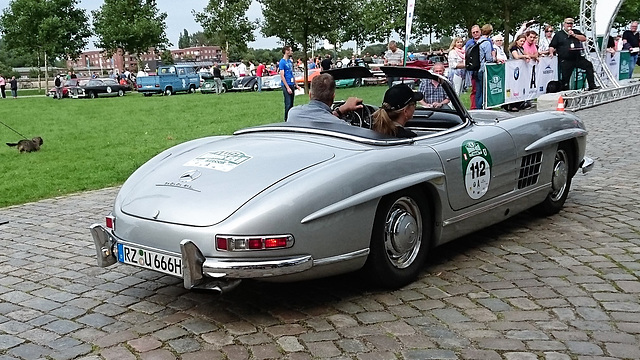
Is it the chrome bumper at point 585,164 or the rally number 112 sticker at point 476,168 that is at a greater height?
the rally number 112 sticker at point 476,168

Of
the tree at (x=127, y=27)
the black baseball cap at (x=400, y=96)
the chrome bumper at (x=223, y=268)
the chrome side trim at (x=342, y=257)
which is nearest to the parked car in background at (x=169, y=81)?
the tree at (x=127, y=27)

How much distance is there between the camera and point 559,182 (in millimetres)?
5699

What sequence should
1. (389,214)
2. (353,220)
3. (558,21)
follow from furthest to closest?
(558,21) → (389,214) → (353,220)

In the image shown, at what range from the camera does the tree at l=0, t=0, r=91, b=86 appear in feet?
154

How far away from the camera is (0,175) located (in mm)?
9258

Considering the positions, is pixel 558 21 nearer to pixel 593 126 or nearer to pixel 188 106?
pixel 188 106

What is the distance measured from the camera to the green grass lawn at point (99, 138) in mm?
8172

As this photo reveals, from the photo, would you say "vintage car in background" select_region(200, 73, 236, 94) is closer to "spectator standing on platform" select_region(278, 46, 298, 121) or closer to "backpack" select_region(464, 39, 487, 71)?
"spectator standing on platform" select_region(278, 46, 298, 121)

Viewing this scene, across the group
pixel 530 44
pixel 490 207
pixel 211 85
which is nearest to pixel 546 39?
pixel 530 44

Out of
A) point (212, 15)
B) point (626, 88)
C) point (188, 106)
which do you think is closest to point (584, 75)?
point (626, 88)

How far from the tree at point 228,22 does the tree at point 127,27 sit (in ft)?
14.0

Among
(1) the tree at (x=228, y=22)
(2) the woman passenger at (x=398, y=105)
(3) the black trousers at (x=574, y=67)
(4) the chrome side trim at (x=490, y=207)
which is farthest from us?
(1) the tree at (x=228, y=22)

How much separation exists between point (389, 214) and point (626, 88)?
15829 mm

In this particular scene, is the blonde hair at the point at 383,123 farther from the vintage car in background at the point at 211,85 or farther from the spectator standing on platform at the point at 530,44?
the vintage car in background at the point at 211,85
